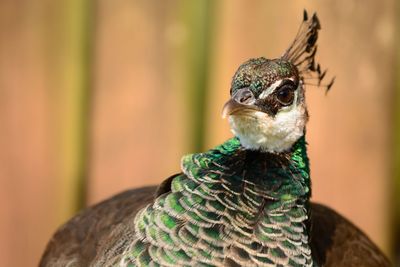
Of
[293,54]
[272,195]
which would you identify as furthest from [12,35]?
[272,195]

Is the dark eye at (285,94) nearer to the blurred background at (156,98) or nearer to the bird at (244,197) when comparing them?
the bird at (244,197)

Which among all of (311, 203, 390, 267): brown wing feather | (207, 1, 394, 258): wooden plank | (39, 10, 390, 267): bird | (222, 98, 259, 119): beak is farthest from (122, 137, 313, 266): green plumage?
(207, 1, 394, 258): wooden plank

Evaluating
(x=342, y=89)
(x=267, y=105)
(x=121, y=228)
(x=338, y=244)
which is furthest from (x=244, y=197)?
(x=342, y=89)

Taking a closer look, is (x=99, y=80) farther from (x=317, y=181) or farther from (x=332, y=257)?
(x=332, y=257)

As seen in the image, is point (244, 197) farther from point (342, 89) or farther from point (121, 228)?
point (342, 89)

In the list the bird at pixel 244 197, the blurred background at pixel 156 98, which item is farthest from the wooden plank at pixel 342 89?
the bird at pixel 244 197
